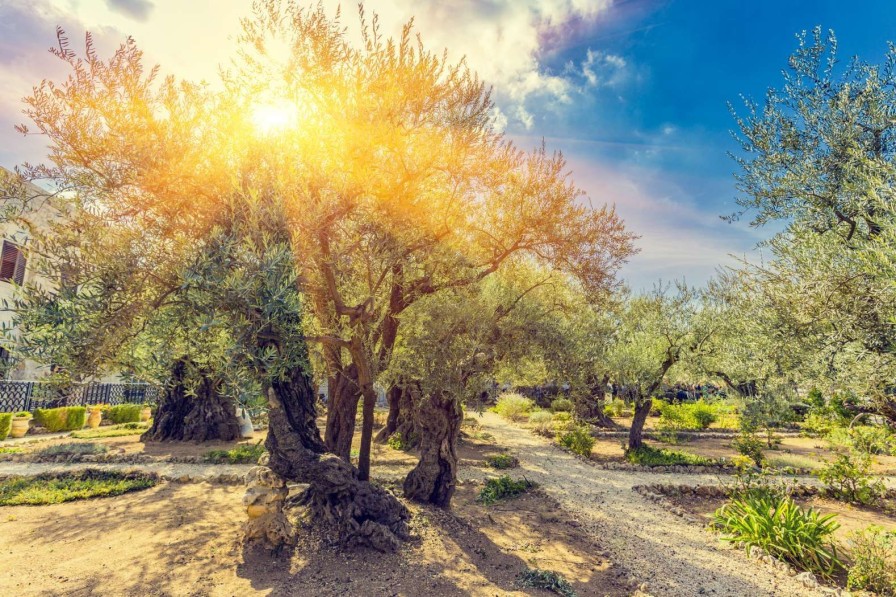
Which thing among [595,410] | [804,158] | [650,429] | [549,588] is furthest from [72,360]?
[650,429]

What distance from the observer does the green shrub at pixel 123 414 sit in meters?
22.3

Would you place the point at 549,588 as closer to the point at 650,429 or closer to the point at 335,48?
the point at 335,48

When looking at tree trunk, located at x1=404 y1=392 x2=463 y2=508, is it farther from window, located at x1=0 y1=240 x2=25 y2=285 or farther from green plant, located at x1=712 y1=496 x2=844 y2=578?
window, located at x1=0 y1=240 x2=25 y2=285

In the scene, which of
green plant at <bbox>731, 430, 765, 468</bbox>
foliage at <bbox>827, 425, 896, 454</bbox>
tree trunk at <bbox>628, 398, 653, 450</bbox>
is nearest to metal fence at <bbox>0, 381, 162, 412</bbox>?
foliage at <bbox>827, 425, 896, 454</bbox>

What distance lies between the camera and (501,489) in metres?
11.4

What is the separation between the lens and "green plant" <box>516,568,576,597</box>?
616 cm

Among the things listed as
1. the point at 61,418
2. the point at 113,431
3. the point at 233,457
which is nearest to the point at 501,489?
the point at 233,457

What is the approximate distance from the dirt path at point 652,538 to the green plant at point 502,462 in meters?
0.37

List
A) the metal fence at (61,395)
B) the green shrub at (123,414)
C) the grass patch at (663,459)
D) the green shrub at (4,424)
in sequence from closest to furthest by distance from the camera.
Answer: the metal fence at (61,395), the grass patch at (663,459), the green shrub at (4,424), the green shrub at (123,414)

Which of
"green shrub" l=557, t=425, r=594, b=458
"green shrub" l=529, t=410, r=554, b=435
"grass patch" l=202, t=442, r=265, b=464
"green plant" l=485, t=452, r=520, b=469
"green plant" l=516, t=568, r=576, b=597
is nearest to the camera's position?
"green plant" l=516, t=568, r=576, b=597

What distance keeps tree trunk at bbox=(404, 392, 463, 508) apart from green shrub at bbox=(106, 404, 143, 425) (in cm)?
2012

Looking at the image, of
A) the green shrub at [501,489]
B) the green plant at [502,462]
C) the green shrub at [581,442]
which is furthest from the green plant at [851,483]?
the green plant at [502,462]

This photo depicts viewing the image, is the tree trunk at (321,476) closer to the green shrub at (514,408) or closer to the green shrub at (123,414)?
the green shrub at (123,414)

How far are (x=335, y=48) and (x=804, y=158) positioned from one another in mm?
8744
